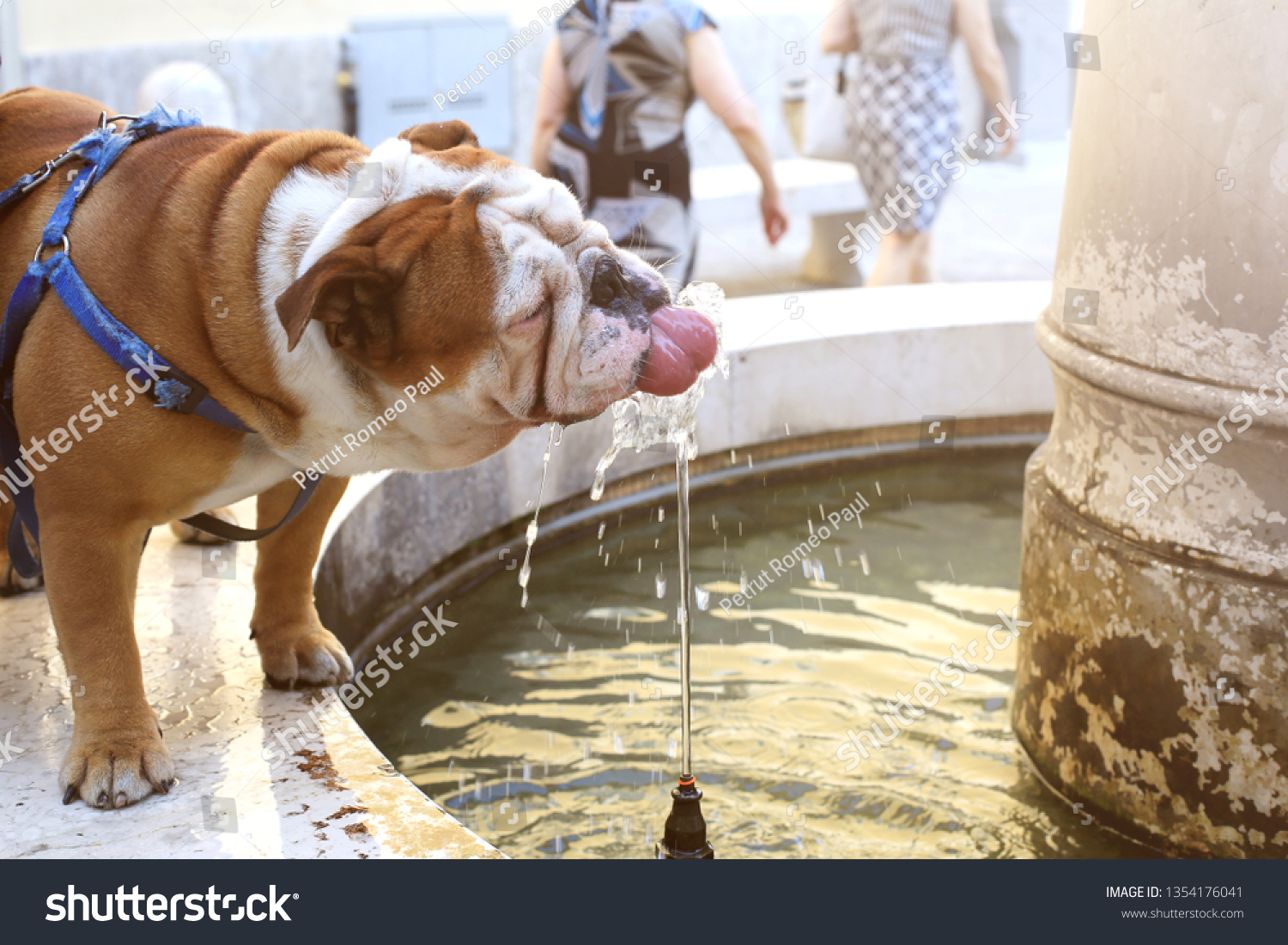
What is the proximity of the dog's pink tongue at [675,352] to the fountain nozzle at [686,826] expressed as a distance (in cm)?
78

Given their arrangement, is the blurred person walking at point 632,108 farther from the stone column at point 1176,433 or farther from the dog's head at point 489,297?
the dog's head at point 489,297

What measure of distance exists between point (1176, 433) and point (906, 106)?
4.40 m

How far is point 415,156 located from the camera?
Result: 95.3 inches

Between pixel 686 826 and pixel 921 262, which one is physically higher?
pixel 921 262

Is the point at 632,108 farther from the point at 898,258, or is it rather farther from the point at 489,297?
the point at 489,297

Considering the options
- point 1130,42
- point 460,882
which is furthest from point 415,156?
point 1130,42

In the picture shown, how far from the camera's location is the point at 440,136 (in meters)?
2.60

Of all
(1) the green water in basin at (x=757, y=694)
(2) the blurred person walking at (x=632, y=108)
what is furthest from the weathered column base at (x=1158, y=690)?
(2) the blurred person walking at (x=632, y=108)

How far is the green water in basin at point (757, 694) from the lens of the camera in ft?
10.1

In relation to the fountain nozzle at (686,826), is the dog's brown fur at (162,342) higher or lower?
higher

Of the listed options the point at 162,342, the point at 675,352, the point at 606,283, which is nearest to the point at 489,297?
the point at 606,283

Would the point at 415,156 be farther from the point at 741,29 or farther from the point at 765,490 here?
the point at 741,29

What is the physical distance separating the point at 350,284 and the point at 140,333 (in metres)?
0.46

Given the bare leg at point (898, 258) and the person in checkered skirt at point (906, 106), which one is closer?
the person in checkered skirt at point (906, 106)
